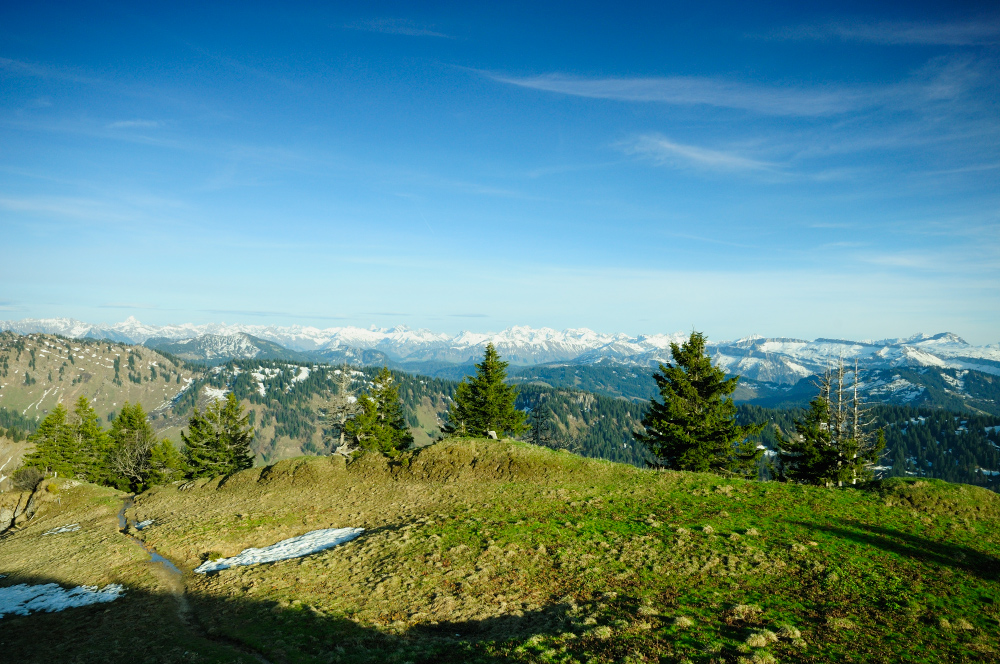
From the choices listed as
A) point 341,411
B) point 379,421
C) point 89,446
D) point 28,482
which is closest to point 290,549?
point 341,411

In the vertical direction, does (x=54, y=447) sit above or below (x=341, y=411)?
below

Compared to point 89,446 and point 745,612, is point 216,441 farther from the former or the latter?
point 745,612

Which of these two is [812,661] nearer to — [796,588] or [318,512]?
[796,588]

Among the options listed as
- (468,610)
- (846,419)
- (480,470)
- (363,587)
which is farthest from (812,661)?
(846,419)

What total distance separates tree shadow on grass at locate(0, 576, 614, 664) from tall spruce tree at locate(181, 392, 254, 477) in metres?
43.2

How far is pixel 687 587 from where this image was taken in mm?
13297

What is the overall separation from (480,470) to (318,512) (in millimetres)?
9840

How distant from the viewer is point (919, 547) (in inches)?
603

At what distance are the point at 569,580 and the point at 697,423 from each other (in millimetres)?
23838

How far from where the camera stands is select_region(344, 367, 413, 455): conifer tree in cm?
5022

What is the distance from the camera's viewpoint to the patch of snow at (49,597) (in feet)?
53.2

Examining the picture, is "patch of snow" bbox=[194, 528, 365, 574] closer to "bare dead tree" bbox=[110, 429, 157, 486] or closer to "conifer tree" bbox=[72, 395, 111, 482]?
"bare dead tree" bbox=[110, 429, 157, 486]

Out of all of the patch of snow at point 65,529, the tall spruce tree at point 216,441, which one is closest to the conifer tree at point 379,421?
the tall spruce tree at point 216,441

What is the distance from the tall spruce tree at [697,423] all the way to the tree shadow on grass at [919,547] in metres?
16.9
